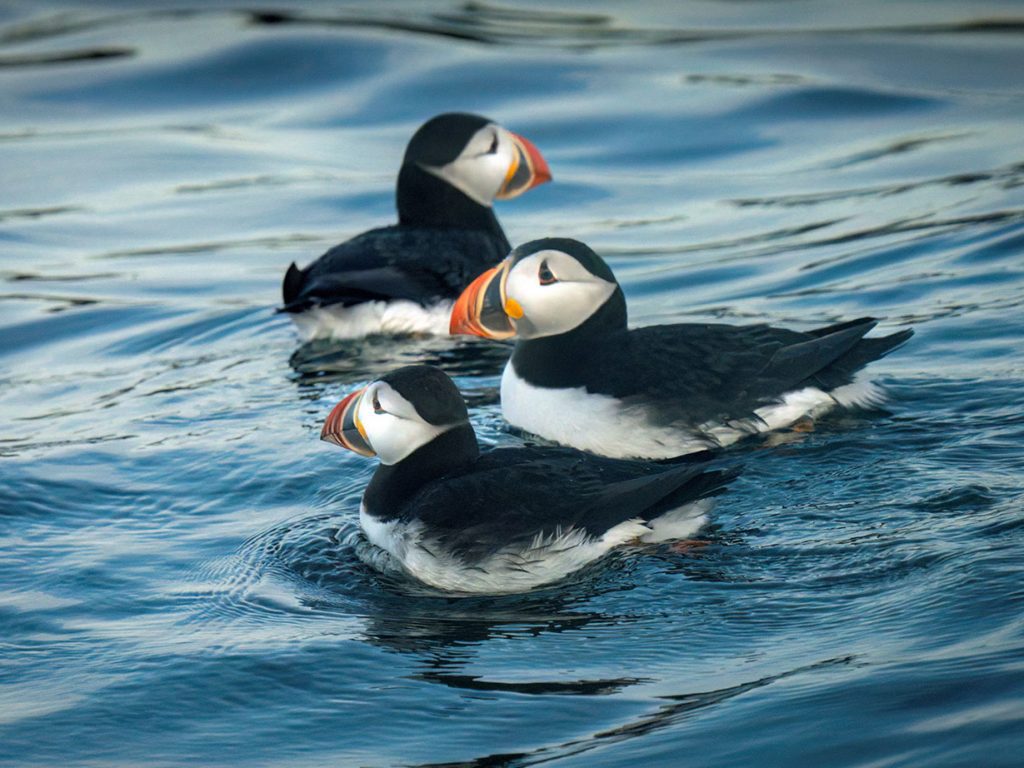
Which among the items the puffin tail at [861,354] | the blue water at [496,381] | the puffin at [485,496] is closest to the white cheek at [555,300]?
the blue water at [496,381]

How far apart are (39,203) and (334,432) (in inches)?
275

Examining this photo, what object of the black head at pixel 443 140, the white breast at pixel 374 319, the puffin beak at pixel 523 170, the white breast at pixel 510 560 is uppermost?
the black head at pixel 443 140

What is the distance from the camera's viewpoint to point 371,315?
8008mm

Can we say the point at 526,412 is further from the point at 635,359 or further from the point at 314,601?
the point at 314,601

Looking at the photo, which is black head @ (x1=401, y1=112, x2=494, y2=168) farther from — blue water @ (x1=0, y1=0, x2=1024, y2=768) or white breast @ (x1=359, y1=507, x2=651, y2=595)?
white breast @ (x1=359, y1=507, x2=651, y2=595)

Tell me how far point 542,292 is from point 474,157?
2601mm

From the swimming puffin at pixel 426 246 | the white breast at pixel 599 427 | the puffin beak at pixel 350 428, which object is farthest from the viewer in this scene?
the swimming puffin at pixel 426 246

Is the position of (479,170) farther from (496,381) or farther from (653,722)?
(653,722)

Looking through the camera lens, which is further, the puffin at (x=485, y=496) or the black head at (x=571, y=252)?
the black head at (x=571, y=252)

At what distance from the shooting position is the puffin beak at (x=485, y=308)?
6.25m

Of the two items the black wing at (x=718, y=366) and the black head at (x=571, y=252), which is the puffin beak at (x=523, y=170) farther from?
the black wing at (x=718, y=366)

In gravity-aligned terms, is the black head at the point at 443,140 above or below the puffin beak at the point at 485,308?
above

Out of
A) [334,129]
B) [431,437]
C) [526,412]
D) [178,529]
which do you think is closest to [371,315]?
[526,412]

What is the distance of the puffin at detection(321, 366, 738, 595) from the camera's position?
481 cm
